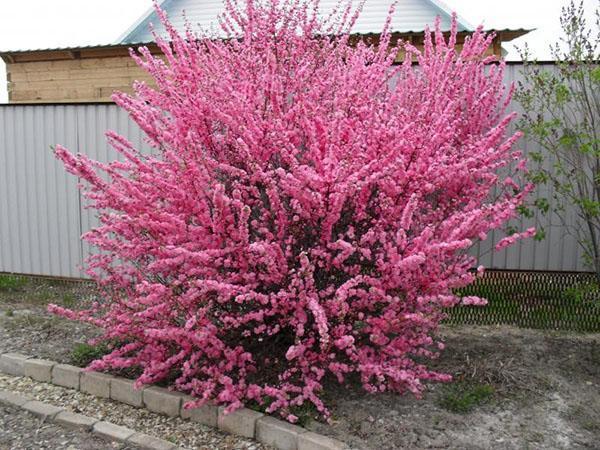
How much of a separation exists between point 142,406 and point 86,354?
2.66ft

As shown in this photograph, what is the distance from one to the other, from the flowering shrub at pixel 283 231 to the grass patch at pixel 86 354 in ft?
1.38

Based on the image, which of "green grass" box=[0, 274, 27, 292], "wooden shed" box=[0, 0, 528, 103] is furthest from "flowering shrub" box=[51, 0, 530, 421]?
"wooden shed" box=[0, 0, 528, 103]

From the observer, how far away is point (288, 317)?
3.16 meters

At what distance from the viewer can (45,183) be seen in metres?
6.43

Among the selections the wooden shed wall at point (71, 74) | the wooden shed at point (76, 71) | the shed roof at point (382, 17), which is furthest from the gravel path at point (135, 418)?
the shed roof at point (382, 17)

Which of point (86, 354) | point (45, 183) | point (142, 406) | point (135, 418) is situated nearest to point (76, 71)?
point (45, 183)

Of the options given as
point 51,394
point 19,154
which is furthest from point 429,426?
point 19,154

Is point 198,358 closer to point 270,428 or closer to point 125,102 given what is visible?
point 270,428

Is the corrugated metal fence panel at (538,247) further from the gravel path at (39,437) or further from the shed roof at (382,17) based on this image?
the shed roof at (382,17)

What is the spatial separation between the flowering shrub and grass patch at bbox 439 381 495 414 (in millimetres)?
145

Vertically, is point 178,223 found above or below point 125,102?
below

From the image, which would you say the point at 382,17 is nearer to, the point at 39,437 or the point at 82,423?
the point at 82,423

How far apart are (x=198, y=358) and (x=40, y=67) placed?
7.22 meters

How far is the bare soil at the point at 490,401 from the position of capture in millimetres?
2891
